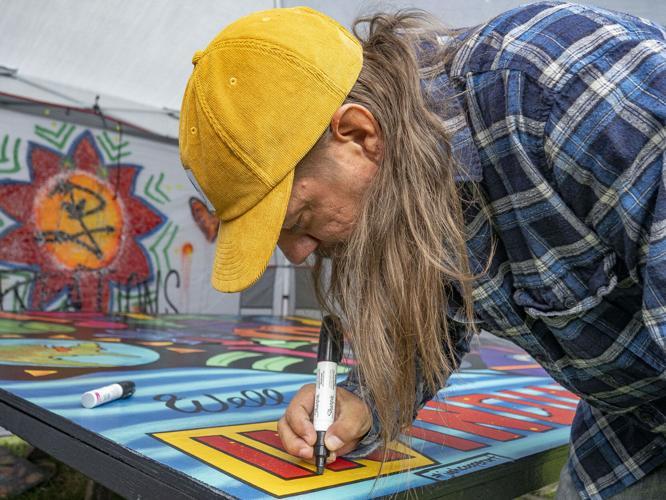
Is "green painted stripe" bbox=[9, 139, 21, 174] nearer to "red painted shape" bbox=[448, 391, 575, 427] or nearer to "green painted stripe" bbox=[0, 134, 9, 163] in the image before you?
"green painted stripe" bbox=[0, 134, 9, 163]

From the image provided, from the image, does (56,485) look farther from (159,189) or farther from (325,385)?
(159,189)

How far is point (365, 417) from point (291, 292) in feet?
14.8

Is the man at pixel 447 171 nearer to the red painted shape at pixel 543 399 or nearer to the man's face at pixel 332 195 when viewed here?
the man's face at pixel 332 195

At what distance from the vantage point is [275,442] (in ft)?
3.70

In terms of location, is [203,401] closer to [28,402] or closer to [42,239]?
[28,402]

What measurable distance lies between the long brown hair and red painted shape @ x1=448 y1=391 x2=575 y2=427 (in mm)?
792

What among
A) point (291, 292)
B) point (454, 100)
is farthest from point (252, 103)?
point (291, 292)

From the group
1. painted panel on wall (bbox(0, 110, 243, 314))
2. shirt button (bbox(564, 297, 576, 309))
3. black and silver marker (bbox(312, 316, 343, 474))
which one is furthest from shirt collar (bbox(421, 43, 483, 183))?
painted panel on wall (bbox(0, 110, 243, 314))

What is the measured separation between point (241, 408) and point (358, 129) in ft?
2.61

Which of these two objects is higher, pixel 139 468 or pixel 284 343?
pixel 139 468

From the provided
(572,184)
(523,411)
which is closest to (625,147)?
(572,184)

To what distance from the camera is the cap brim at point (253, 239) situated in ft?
2.81

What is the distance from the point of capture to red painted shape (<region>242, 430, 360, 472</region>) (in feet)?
3.36

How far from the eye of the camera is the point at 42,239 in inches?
184
